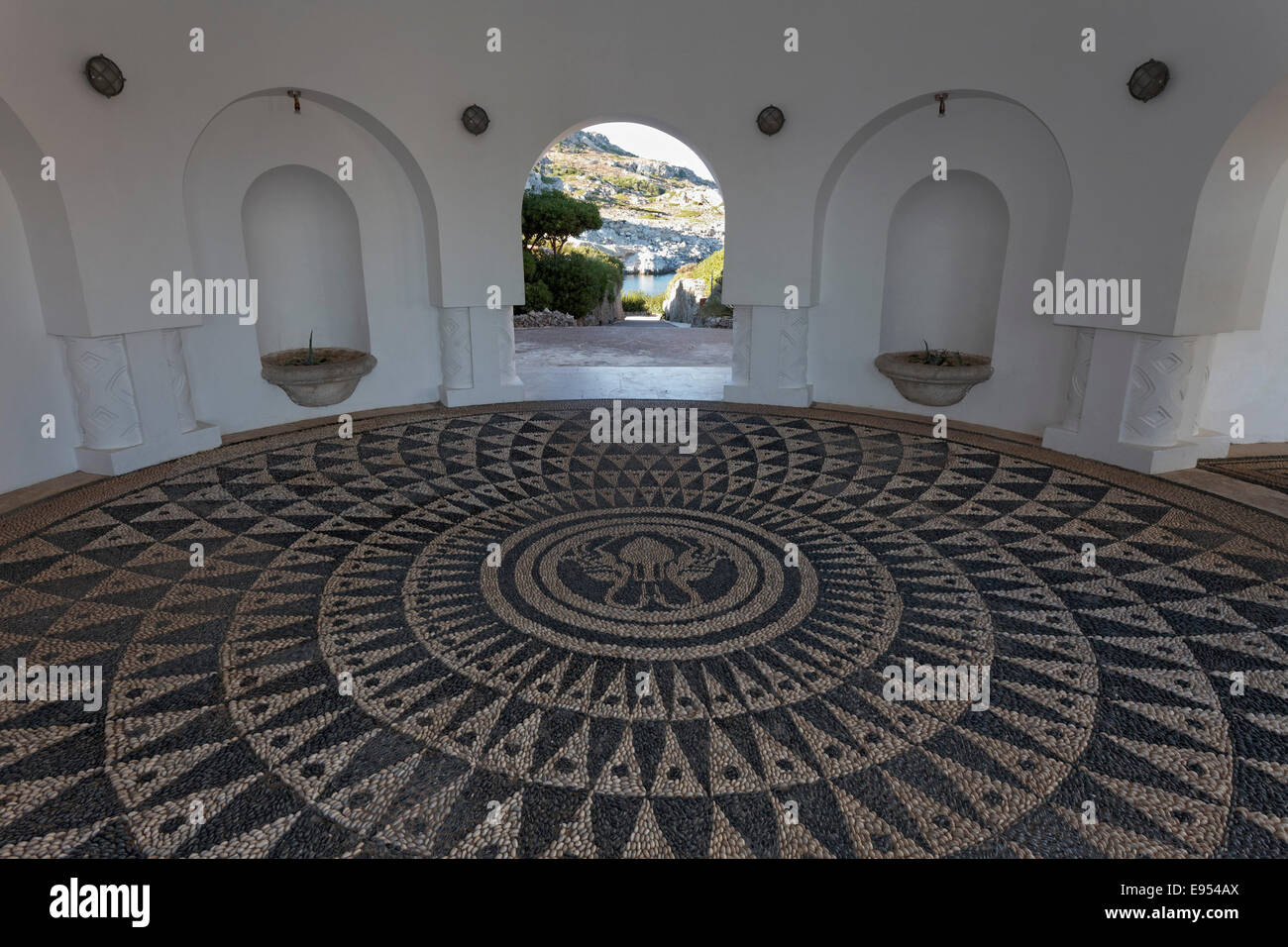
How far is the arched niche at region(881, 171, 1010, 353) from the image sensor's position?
6.48 meters

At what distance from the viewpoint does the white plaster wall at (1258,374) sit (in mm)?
5477

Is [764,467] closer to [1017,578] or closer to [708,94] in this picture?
[1017,578]

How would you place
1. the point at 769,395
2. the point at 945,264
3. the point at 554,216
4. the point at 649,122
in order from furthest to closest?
the point at 554,216
the point at 769,395
the point at 945,264
the point at 649,122

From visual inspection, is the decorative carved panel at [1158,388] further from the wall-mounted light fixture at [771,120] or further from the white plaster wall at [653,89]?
the wall-mounted light fixture at [771,120]

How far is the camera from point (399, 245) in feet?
22.4

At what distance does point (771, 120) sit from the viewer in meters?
6.30

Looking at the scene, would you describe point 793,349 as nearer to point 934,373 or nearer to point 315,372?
Result: point 934,373

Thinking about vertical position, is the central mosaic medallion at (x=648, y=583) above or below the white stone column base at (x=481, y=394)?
below

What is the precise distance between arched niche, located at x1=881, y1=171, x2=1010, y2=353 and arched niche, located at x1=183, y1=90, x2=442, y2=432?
13.8ft

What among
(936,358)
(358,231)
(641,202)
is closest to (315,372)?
(358,231)

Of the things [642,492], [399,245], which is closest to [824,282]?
[642,492]

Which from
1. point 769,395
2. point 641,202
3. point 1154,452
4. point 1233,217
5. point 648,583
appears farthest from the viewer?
point 641,202

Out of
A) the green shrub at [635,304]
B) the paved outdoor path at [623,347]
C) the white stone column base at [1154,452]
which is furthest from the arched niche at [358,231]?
the green shrub at [635,304]

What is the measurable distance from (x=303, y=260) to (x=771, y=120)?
432 centimetres
